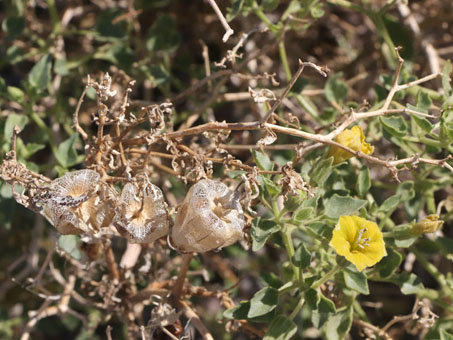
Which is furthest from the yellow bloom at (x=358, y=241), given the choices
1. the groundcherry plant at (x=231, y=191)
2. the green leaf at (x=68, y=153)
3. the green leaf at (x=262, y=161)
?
the green leaf at (x=68, y=153)

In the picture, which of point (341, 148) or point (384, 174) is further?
point (384, 174)

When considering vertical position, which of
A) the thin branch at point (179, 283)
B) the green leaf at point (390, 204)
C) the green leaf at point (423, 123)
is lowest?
the thin branch at point (179, 283)

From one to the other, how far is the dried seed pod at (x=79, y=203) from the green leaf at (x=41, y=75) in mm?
596

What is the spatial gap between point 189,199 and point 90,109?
1101 mm

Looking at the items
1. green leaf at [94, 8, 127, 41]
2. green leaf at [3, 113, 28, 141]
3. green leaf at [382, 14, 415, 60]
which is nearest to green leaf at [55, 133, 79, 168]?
green leaf at [3, 113, 28, 141]

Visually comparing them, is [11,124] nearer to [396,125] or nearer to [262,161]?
[262,161]

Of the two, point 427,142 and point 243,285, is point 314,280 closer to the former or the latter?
point 427,142

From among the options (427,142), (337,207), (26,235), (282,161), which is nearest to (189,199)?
(337,207)

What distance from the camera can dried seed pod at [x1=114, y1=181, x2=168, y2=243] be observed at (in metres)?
1.39

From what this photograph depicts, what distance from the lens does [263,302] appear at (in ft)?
5.10

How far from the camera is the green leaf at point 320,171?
153 cm

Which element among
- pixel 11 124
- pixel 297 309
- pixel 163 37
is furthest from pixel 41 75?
pixel 297 309

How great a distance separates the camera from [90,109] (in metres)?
2.36

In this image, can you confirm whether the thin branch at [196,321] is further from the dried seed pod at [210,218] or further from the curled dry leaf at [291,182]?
the curled dry leaf at [291,182]
